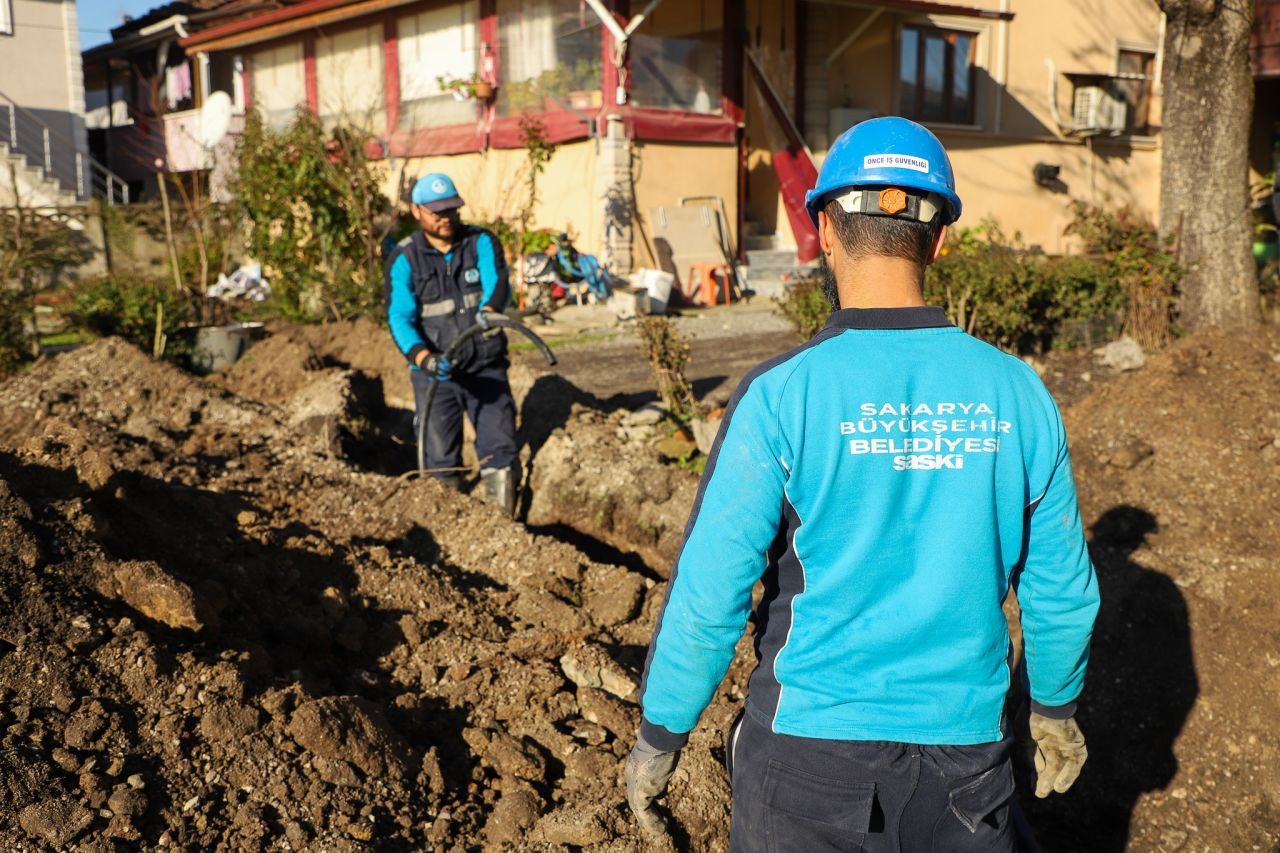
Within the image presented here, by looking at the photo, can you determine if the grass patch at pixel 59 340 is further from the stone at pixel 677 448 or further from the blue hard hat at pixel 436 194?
the stone at pixel 677 448

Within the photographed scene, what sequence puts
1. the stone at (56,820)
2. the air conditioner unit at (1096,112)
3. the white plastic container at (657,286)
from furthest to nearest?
the air conditioner unit at (1096,112) < the white plastic container at (657,286) < the stone at (56,820)

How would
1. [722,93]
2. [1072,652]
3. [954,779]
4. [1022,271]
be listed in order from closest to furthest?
[954,779] < [1072,652] < [1022,271] < [722,93]

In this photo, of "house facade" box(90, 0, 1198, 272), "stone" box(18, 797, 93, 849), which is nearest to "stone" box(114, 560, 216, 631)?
"stone" box(18, 797, 93, 849)

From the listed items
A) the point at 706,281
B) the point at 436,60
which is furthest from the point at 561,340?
the point at 436,60

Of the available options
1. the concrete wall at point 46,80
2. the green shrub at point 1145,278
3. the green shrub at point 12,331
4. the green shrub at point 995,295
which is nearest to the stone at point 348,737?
the green shrub at point 995,295

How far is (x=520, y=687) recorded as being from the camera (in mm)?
4125

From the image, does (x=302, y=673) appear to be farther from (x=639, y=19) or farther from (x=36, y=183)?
(x=36, y=183)

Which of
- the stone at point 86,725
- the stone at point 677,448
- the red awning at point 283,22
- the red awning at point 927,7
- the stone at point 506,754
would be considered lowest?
the stone at point 506,754

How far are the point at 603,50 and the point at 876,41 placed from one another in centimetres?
488

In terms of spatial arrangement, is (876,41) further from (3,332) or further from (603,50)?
→ (3,332)

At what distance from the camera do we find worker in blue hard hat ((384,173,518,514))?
251 inches

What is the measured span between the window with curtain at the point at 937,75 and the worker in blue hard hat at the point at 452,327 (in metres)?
12.9

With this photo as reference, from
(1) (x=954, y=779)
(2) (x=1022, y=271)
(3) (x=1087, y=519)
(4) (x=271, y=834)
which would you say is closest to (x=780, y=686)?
(1) (x=954, y=779)

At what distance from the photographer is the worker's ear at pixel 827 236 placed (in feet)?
7.14
